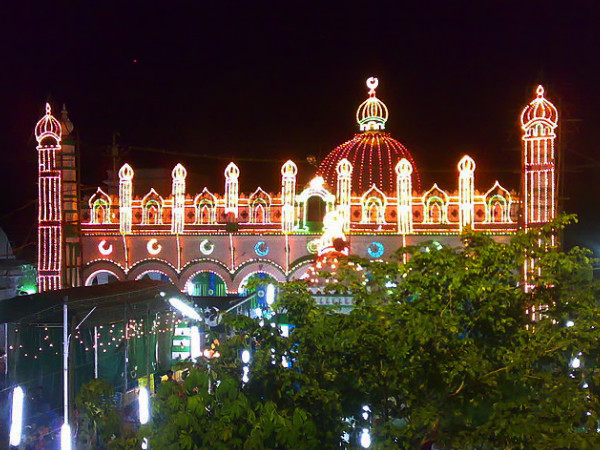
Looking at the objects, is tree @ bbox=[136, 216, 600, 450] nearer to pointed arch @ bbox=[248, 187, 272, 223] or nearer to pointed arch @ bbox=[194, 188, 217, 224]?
pointed arch @ bbox=[248, 187, 272, 223]

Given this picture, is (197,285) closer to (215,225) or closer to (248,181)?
(215,225)

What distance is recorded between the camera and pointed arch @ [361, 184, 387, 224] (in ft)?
88.3

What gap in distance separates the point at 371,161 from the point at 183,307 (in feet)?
49.4

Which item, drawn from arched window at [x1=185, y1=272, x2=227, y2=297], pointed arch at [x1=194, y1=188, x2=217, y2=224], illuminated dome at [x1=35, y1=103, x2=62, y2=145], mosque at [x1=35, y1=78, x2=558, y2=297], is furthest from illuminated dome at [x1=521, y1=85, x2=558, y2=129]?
illuminated dome at [x1=35, y1=103, x2=62, y2=145]

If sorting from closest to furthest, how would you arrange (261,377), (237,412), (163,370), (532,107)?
(237,412)
(261,377)
(163,370)
(532,107)

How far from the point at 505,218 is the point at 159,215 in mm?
15239

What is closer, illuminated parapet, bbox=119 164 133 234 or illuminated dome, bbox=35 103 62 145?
illuminated dome, bbox=35 103 62 145

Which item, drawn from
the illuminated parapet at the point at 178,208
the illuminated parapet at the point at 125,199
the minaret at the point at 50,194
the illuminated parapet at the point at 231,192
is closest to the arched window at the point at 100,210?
the illuminated parapet at the point at 125,199

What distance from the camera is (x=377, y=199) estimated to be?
2694cm

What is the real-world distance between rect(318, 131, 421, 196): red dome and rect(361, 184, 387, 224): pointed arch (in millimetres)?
1275

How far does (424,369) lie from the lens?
7582mm

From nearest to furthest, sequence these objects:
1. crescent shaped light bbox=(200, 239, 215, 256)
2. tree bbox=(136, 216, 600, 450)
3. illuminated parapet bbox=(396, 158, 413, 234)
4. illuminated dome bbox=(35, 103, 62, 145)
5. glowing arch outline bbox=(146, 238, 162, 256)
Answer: tree bbox=(136, 216, 600, 450) → illuminated parapet bbox=(396, 158, 413, 234) → illuminated dome bbox=(35, 103, 62, 145) → crescent shaped light bbox=(200, 239, 215, 256) → glowing arch outline bbox=(146, 238, 162, 256)

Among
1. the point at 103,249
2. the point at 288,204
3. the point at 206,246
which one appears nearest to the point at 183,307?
the point at 288,204

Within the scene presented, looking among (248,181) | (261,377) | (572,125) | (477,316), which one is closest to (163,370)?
(261,377)
